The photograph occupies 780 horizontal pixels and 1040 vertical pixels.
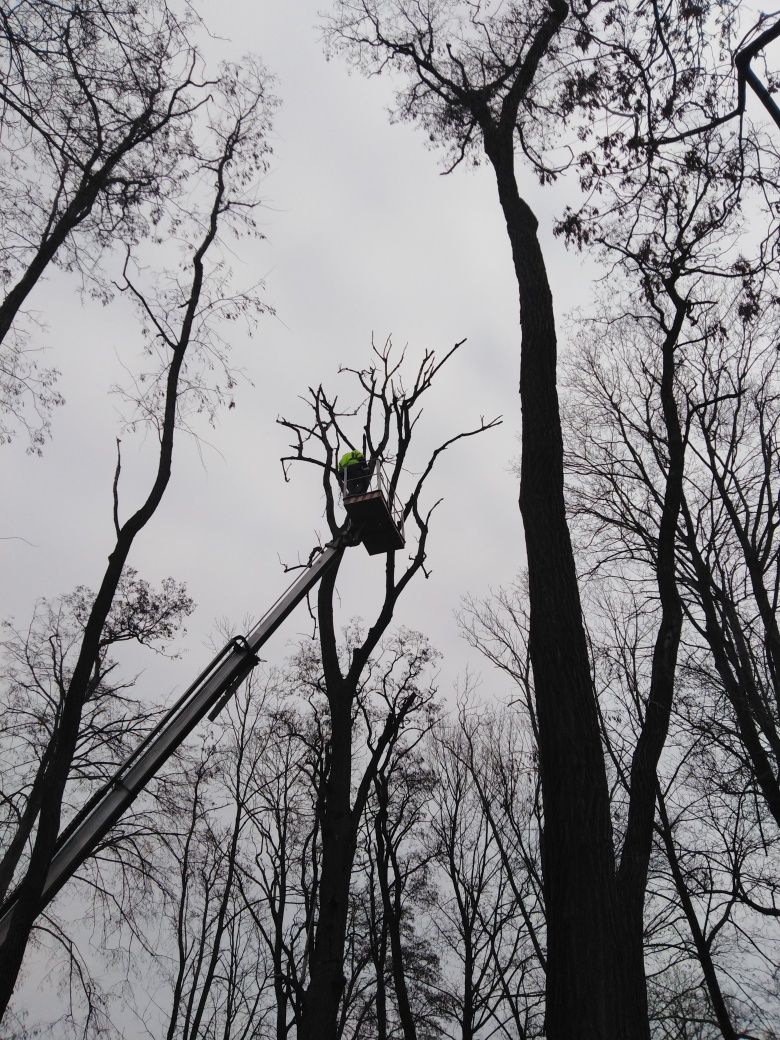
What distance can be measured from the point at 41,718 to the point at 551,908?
1229 cm

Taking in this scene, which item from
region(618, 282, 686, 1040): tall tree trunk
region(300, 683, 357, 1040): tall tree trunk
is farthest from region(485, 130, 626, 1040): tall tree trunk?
region(300, 683, 357, 1040): tall tree trunk

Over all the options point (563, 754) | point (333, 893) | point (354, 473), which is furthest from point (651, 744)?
point (354, 473)

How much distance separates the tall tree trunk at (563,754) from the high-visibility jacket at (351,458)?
3.54 metres

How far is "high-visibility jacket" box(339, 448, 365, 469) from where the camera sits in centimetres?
863

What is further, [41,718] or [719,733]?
[41,718]

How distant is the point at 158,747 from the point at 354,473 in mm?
4038

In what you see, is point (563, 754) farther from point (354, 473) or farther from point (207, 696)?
point (354, 473)

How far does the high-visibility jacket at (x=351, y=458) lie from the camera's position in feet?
28.3

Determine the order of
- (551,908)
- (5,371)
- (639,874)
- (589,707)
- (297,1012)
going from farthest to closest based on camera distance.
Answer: (297,1012)
(5,371)
(639,874)
(589,707)
(551,908)

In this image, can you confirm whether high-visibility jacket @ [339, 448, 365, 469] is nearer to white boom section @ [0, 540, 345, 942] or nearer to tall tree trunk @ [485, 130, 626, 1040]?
white boom section @ [0, 540, 345, 942]

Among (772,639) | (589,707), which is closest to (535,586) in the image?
(589,707)

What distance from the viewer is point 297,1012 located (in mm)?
8961

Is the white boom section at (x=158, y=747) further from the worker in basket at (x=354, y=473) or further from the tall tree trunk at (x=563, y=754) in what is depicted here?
the tall tree trunk at (x=563, y=754)

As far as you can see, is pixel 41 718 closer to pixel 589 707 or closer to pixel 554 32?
pixel 589 707
